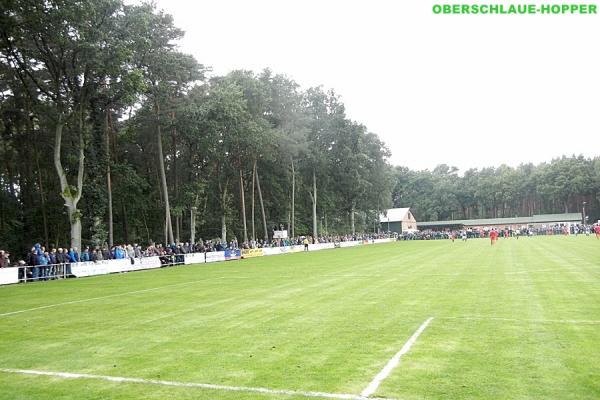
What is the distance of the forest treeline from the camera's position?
3050 cm

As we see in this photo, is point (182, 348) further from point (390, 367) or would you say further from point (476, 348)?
point (476, 348)

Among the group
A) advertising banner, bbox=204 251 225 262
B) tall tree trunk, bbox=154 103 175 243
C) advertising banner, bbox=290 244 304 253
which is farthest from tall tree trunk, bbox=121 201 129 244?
advertising banner, bbox=290 244 304 253

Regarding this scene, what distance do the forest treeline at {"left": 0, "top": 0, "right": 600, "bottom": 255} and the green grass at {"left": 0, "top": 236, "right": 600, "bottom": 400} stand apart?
19.5 m

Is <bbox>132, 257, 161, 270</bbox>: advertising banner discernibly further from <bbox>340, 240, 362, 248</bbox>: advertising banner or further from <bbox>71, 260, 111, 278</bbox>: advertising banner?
<bbox>340, 240, 362, 248</bbox>: advertising banner

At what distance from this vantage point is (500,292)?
13172 mm

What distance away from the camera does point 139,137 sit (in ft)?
158

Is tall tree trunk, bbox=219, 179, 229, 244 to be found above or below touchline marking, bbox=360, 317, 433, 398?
above

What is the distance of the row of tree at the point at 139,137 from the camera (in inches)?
1197

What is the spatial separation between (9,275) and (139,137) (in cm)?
2707

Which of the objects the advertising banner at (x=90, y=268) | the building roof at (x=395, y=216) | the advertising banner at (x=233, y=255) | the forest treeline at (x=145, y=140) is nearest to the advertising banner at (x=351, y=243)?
the forest treeline at (x=145, y=140)

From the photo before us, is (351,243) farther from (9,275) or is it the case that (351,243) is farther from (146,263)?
(9,275)

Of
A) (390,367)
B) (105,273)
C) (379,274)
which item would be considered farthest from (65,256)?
(390,367)

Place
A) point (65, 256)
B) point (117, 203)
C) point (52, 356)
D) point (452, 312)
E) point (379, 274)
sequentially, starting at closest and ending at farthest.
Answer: point (52, 356), point (452, 312), point (379, 274), point (65, 256), point (117, 203)

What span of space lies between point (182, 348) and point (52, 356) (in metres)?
2.00
